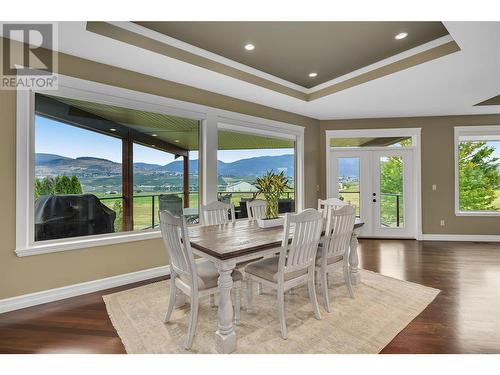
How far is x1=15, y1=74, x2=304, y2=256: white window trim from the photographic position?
266 cm

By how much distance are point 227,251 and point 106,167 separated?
2245 mm

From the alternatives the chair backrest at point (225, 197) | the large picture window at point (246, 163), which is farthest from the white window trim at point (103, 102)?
the chair backrest at point (225, 197)

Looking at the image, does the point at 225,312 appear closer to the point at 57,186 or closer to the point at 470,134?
the point at 57,186

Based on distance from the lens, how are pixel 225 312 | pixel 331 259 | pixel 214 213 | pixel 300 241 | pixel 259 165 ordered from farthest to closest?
1. pixel 259 165
2. pixel 214 213
3. pixel 331 259
4. pixel 300 241
5. pixel 225 312

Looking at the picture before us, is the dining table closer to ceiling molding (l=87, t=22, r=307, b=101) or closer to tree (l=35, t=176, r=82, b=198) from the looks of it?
tree (l=35, t=176, r=82, b=198)

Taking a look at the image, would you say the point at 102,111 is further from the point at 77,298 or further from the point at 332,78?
the point at 332,78

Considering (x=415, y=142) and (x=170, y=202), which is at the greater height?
(x=415, y=142)

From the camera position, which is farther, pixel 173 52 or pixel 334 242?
pixel 173 52

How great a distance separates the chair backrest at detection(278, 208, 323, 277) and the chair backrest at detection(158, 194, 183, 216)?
227cm

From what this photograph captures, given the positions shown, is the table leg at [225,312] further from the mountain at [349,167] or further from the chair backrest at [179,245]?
the mountain at [349,167]

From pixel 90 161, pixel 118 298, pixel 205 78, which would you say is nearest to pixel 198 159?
pixel 205 78

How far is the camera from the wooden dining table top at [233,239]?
2.04 metres

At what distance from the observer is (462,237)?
5539mm

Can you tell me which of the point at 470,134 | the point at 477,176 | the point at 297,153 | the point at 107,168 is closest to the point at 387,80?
the point at 297,153
